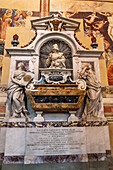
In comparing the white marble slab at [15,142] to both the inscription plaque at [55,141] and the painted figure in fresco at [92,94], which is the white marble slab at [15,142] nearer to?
the inscription plaque at [55,141]

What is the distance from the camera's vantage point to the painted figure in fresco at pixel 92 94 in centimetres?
540

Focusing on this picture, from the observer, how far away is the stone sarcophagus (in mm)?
5105

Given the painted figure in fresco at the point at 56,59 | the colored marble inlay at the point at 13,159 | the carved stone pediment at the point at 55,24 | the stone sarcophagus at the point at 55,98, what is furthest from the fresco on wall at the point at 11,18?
the colored marble inlay at the point at 13,159

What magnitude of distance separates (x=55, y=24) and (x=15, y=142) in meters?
4.61

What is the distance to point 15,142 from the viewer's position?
4914mm

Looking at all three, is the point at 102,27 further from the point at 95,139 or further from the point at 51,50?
the point at 95,139

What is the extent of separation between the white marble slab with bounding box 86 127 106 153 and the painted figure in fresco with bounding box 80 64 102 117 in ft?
1.55

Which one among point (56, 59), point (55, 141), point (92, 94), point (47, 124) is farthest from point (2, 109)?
point (92, 94)

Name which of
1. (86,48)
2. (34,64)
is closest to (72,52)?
(86,48)

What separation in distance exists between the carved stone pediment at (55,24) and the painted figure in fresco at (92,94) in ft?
7.02

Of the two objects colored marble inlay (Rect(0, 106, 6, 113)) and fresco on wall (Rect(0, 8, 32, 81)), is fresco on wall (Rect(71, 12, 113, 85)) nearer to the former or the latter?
fresco on wall (Rect(0, 8, 32, 81))

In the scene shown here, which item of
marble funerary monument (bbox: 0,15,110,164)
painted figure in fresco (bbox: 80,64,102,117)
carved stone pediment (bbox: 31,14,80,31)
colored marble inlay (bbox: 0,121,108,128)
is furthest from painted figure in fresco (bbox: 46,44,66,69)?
colored marble inlay (bbox: 0,121,108,128)

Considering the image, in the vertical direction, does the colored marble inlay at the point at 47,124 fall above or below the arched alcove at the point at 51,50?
below

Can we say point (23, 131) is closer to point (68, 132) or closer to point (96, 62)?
point (68, 132)
